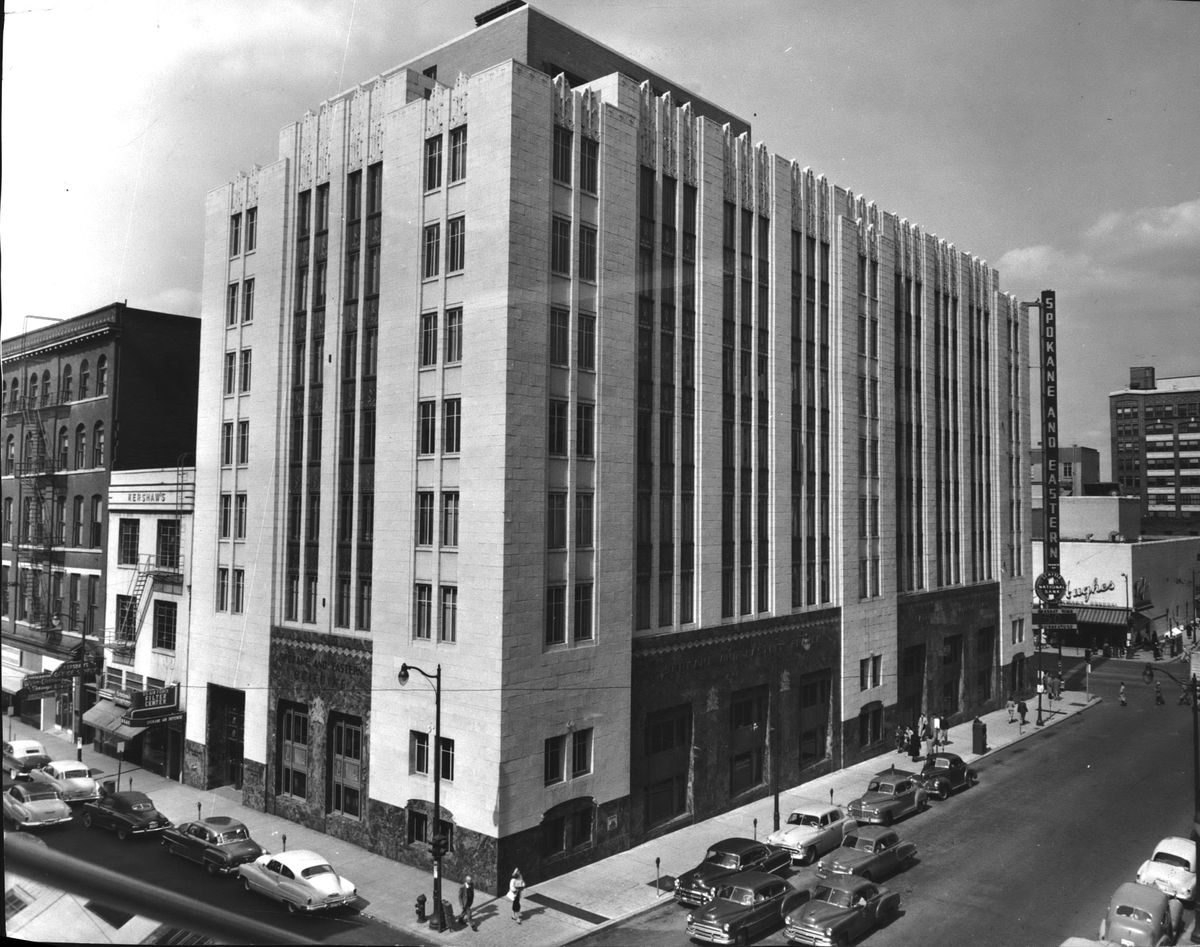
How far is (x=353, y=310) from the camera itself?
2595cm

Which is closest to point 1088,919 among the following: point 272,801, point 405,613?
point 405,613

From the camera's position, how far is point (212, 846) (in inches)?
752

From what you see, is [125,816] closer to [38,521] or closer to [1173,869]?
[38,521]

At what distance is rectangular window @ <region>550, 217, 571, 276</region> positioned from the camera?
77.2 feet

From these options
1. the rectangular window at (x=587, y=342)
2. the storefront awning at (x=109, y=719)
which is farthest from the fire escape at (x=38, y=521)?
the rectangular window at (x=587, y=342)

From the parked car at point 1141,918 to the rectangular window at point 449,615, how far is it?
16184 mm

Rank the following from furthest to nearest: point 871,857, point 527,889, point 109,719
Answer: point 527,889 < point 109,719 < point 871,857

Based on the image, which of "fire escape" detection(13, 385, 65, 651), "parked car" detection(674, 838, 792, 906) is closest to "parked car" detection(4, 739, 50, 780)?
"fire escape" detection(13, 385, 65, 651)

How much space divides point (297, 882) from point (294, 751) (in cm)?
858

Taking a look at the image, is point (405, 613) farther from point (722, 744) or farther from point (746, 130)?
point (746, 130)

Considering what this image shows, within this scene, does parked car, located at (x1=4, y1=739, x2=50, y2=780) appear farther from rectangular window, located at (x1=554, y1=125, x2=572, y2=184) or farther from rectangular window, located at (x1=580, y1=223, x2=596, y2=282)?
rectangular window, located at (x1=554, y1=125, x2=572, y2=184)

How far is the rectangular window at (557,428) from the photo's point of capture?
23494mm

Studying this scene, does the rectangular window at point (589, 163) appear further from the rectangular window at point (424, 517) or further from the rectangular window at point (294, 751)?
the rectangular window at point (294, 751)

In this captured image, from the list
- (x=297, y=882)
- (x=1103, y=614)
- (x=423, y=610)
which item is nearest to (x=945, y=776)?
(x=1103, y=614)
